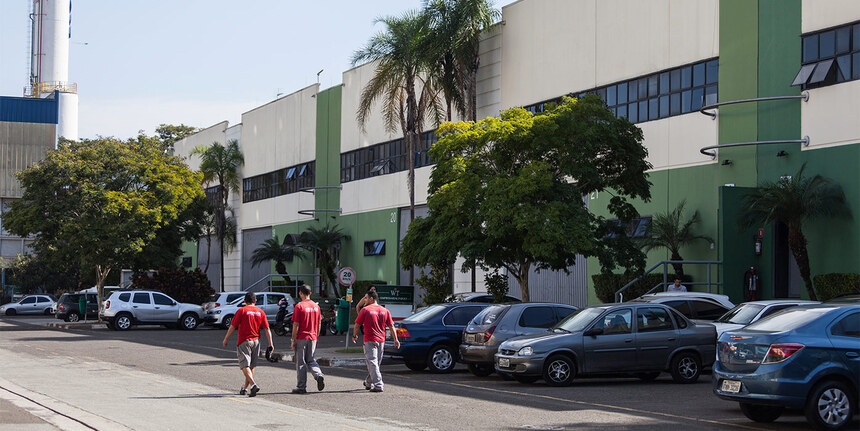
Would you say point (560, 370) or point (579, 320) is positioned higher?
point (579, 320)

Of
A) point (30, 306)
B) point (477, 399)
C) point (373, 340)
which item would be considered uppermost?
point (373, 340)

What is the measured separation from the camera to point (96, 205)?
44.4 metres

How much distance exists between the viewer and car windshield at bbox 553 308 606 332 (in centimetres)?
1850

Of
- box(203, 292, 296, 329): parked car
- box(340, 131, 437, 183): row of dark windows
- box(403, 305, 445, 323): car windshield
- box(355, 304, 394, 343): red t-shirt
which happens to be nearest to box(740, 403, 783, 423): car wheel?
box(355, 304, 394, 343): red t-shirt

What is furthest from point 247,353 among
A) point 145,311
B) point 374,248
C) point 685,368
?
point 374,248

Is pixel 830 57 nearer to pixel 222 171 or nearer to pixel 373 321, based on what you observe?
pixel 373 321

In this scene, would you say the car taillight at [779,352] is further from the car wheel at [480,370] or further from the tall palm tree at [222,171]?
the tall palm tree at [222,171]

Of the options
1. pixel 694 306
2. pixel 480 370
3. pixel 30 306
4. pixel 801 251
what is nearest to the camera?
pixel 480 370

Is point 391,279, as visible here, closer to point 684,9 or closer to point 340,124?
point 340,124

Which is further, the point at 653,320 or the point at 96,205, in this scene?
the point at 96,205

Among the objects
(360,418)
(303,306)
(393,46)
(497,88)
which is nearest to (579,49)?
(497,88)

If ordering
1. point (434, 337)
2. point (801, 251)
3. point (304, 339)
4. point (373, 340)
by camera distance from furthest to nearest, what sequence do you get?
point (801, 251) → point (434, 337) → point (373, 340) → point (304, 339)

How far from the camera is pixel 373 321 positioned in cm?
1698

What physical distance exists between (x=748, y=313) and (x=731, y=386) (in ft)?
27.7
